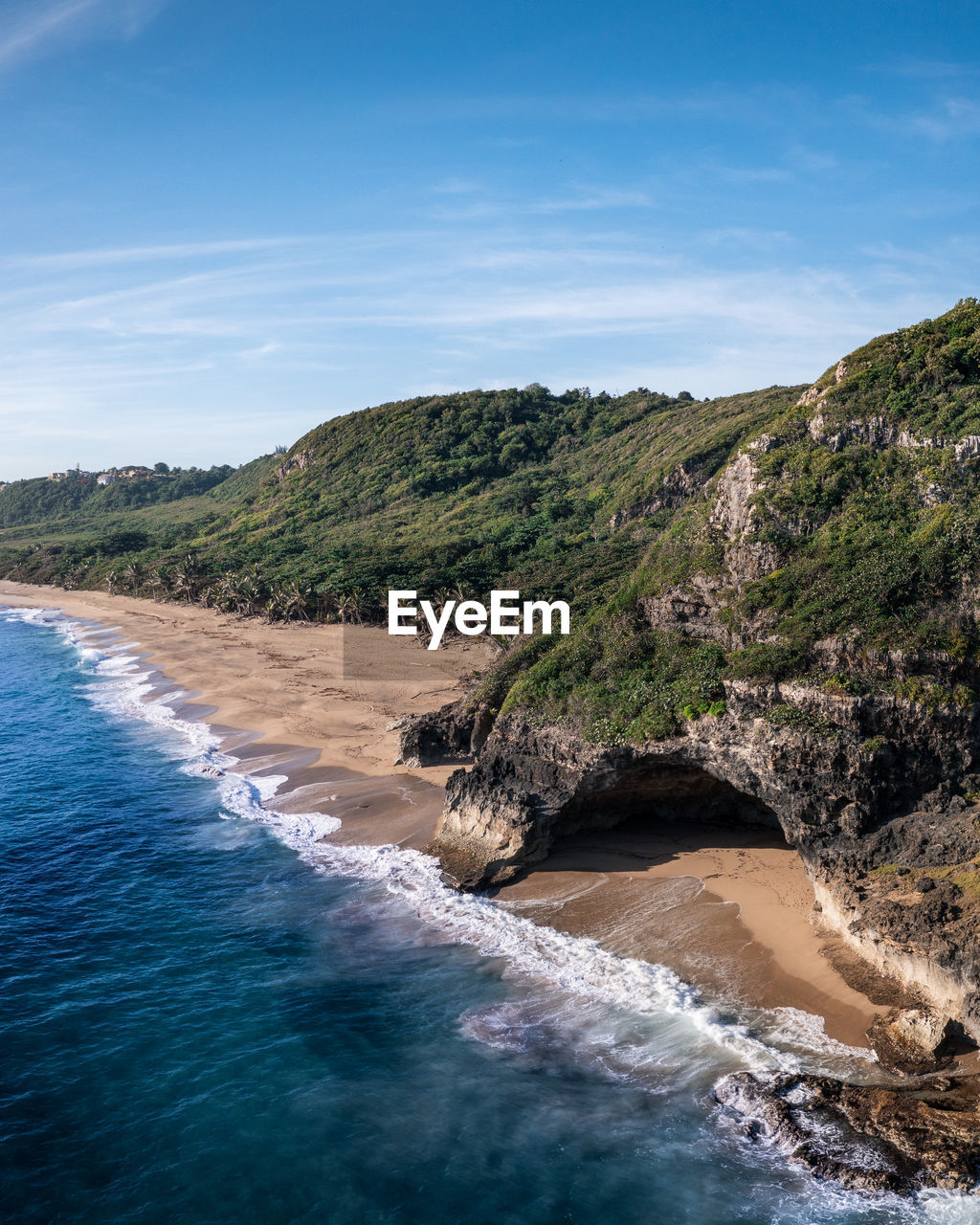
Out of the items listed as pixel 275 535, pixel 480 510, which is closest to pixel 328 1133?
pixel 480 510

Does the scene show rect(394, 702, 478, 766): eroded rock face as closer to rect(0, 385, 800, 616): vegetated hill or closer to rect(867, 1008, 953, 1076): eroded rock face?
rect(0, 385, 800, 616): vegetated hill

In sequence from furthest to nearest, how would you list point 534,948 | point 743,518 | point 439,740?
point 439,740 < point 743,518 < point 534,948

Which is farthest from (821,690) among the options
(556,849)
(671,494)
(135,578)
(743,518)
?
(135,578)

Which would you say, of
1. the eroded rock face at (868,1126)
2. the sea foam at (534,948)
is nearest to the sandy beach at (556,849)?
the sea foam at (534,948)

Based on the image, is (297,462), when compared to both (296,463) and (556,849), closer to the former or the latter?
(296,463)

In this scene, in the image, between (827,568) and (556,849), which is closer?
(827,568)

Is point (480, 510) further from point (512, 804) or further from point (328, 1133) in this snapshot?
point (328, 1133)

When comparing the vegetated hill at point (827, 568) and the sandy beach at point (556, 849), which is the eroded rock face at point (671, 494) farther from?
the vegetated hill at point (827, 568)
